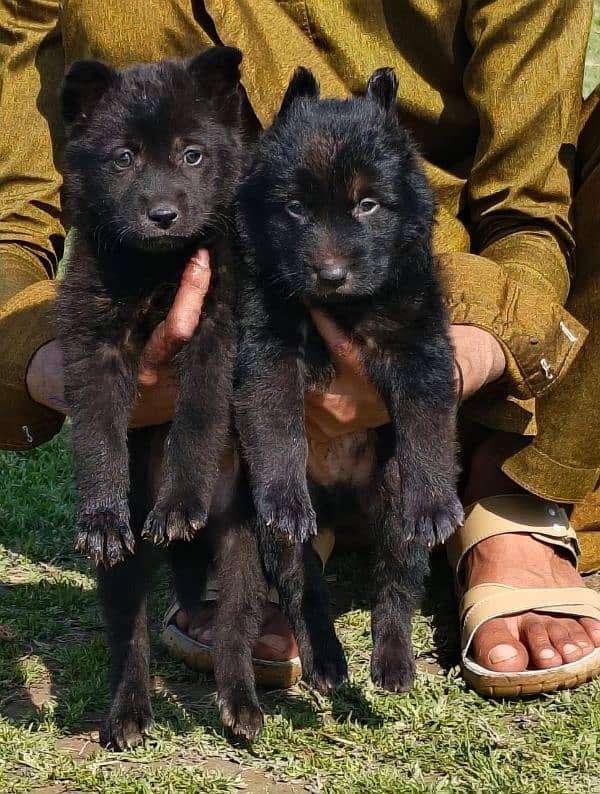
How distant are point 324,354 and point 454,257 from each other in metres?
0.65

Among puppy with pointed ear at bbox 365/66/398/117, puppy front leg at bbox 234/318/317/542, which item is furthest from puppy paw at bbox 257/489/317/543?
puppy with pointed ear at bbox 365/66/398/117

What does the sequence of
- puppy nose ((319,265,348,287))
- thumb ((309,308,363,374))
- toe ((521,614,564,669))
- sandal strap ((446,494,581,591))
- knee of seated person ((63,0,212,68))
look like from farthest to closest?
Result: sandal strap ((446,494,581,591)) → knee of seated person ((63,0,212,68)) → toe ((521,614,564,669)) → thumb ((309,308,363,374)) → puppy nose ((319,265,348,287))

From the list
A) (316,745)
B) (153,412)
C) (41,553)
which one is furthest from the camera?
(41,553)

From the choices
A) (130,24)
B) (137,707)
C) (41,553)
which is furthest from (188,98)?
(41,553)

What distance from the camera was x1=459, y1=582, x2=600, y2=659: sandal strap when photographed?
3.56 meters

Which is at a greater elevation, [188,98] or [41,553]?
[188,98]

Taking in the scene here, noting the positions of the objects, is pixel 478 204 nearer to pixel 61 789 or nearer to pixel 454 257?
pixel 454 257

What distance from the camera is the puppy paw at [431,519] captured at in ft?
9.57

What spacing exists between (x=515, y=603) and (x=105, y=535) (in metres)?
1.38

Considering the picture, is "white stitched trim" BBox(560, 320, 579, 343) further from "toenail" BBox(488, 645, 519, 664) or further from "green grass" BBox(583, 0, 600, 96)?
"green grass" BBox(583, 0, 600, 96)

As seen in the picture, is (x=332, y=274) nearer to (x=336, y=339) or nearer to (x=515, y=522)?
(x=336, y=339)

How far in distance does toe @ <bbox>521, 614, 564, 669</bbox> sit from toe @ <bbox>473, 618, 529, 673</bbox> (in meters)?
0.03

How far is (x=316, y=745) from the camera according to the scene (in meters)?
3.11

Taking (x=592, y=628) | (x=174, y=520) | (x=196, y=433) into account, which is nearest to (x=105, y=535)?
(x=174, y=520)
